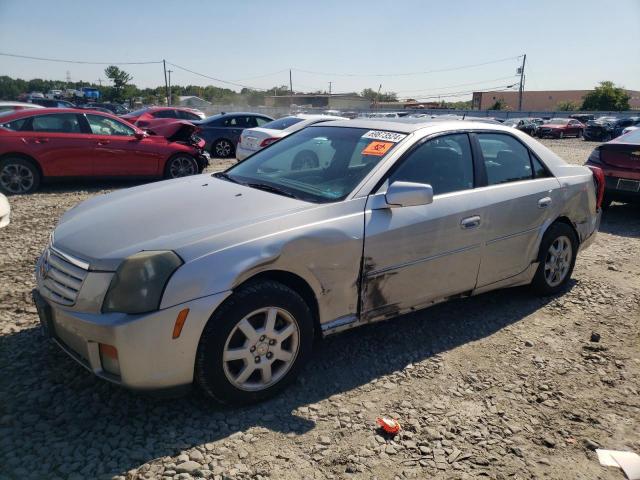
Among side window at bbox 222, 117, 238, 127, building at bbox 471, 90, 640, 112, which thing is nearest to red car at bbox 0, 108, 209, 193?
side window at bbox 222, 117, 238, 127

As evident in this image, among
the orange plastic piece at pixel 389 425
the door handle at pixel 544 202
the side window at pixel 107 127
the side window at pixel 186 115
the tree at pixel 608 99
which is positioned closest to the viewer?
the orange plastic piece at pixel 389 425

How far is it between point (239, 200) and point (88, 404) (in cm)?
147

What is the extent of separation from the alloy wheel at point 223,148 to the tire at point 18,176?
21.8ft

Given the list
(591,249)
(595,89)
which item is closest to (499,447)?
(591,249)

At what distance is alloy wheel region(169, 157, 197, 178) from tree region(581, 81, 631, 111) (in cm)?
7417

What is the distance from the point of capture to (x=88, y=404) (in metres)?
2.82

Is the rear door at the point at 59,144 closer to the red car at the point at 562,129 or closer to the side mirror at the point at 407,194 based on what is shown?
the side mirror at the point at 407,194

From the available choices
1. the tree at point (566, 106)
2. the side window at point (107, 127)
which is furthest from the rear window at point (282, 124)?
the tree at point (566, 106)

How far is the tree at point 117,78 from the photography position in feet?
235

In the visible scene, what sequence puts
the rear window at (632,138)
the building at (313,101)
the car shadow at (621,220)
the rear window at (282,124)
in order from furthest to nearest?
the building at (313,101) < the rear window at (282,124) < the rear window at (632,138) < the car shadow at (621,220)

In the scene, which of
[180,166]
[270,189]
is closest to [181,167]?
[180,166]

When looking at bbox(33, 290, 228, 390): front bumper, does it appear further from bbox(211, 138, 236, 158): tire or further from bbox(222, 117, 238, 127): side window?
bbox(222, 117, 238, 127): side window

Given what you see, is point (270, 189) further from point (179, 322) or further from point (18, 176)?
point (18, 176)

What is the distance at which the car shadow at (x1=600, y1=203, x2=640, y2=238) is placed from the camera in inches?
292
